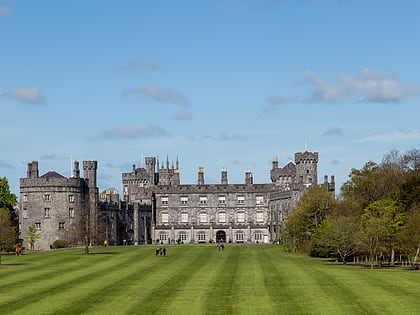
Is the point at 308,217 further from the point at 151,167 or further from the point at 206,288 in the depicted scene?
the point at 151,167

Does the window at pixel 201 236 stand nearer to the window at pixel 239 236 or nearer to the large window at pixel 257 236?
the window at pixel 239 236

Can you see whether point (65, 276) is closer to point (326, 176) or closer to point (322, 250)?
point (322, 250)

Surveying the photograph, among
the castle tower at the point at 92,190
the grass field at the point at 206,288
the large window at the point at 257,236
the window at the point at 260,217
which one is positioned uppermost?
the castle tower at the point at 92,190

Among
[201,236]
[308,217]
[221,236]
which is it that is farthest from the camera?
[221,236]

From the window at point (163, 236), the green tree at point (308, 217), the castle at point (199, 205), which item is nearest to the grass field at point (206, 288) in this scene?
the green tree at point (308, 217)

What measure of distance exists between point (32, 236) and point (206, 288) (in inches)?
2623

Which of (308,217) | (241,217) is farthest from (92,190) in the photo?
(308,217)

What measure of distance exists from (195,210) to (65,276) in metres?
89.8

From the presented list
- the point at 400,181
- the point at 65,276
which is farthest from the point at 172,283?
the point at 400,181

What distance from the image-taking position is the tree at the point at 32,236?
10743cm

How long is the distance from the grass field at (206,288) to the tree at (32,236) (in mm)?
39777

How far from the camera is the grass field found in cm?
3731

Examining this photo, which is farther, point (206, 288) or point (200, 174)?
point (200, 174)

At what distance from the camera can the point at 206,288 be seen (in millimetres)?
45562
